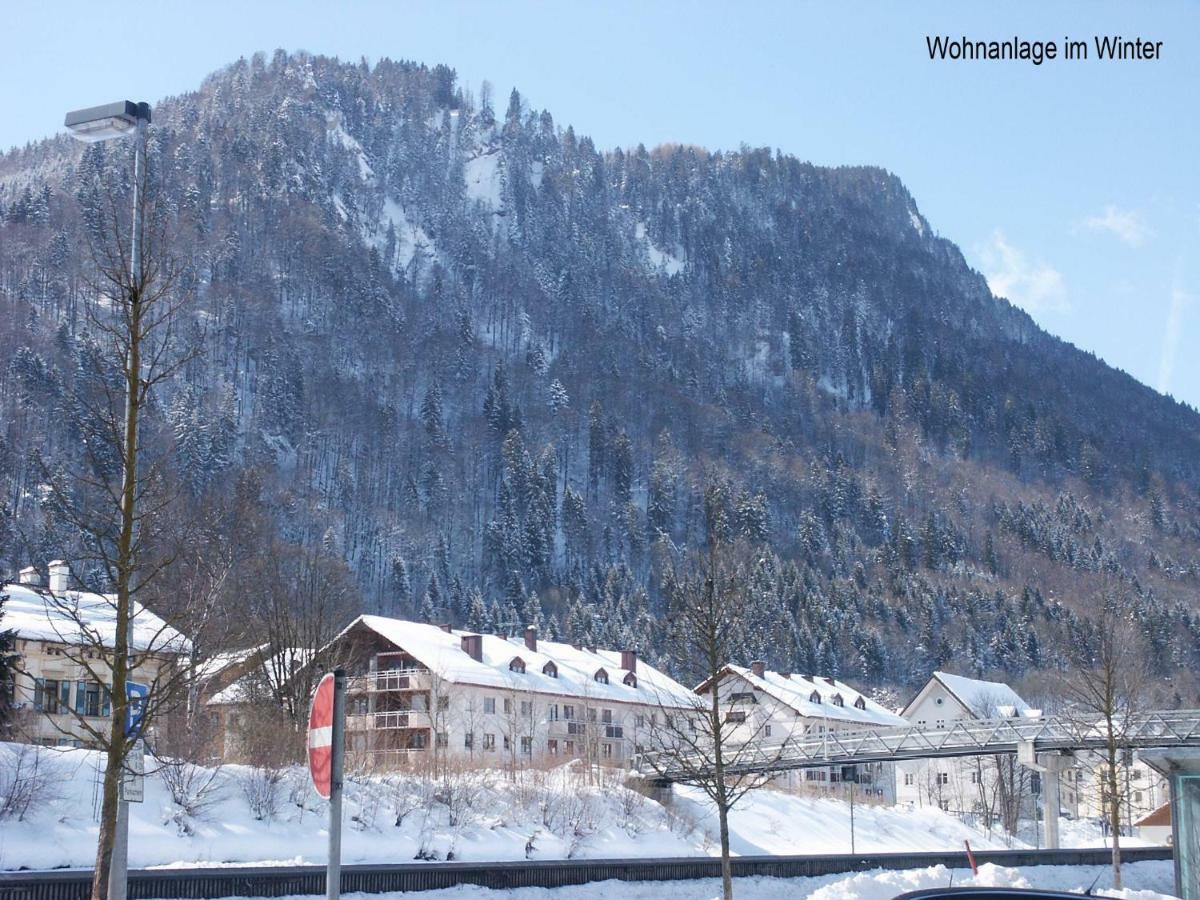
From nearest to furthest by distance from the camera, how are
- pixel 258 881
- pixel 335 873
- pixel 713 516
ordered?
pixel 335 873
pixel 258 881
pixel 713 516

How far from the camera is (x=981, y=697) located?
388ft

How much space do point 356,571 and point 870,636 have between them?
232 feet

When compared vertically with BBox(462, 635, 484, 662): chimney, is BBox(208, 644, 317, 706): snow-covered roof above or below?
below

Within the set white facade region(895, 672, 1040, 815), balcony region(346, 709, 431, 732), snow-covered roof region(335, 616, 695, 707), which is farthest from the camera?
white facade region(895, 672, 1040, 815)

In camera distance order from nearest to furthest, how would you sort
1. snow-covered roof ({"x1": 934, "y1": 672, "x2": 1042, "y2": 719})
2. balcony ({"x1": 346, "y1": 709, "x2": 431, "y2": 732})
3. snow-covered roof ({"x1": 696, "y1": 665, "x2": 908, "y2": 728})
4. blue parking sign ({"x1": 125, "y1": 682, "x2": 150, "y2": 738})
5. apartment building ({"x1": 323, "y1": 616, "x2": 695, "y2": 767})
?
1. blue parking sign ({"x1": 125, "y1": 682, "x2": 150, "y2": 738})
2. apartment building ({"x1": 323, "y1": 616, "x2": 695, "y2": 767})
3. balcony ({"x1": 346, "y1": 709, "x2": 431, "y2": 732})
4. snow-covered roof ({"x1": 696, "y1": 665, "x2": 908, "y2": 728})
5. snow-covered roof ({"x1": 934, "y1": 672, "x2": 1042, "y2": 719})

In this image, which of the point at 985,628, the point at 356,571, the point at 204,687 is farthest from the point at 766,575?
the point at 204,687

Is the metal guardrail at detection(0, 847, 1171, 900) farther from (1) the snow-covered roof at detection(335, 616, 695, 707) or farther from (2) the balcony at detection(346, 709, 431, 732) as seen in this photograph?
(2) the balcony at detection(346, 709, 431, 732)

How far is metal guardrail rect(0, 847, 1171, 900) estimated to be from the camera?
1000 inches

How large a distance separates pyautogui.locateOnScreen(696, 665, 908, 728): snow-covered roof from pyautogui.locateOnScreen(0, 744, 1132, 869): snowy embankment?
38738 mm

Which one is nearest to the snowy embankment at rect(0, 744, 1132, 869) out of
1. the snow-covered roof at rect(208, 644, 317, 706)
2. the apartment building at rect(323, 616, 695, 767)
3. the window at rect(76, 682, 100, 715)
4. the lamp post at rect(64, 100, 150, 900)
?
the snow-covered roof at rect(208, 644, 317, 706)

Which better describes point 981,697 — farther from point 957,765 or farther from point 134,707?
point 134,707

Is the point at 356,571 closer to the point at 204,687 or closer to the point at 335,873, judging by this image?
the point at 204,687

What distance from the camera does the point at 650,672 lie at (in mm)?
90812

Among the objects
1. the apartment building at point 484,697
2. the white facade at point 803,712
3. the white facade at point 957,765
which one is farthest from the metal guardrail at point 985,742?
the white facade at point 957,765
